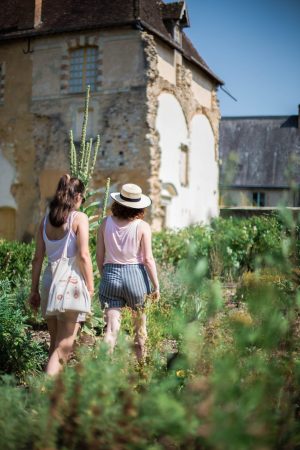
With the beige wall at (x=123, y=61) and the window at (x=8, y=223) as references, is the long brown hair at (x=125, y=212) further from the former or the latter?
the window at (x=8, y=223)

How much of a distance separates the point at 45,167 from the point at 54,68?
10.8 feet

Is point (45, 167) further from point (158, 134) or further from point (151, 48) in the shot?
point (151, 48)

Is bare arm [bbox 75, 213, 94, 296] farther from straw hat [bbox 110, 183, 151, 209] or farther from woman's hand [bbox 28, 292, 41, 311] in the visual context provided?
straw hat [bbox 110, 183, 151, 209]

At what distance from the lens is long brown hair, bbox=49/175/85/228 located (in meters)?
4.26

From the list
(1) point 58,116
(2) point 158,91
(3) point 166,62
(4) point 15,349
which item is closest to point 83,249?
(4) point 15,349

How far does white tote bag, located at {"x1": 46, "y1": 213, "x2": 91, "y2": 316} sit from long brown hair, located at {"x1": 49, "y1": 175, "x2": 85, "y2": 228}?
0.10m

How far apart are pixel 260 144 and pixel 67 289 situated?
33846 mm

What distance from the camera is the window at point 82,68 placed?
18406 millimetres

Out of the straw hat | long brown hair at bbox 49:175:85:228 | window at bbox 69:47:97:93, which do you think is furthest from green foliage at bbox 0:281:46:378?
window at bbox 69:47:97:93

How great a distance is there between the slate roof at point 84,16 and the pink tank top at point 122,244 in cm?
1379

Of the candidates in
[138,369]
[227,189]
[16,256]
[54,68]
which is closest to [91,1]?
[54,68]

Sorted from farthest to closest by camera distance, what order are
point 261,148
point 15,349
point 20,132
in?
point 261,148, point 20,132, point 15,349

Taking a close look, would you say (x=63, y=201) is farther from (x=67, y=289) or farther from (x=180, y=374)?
(x=180, y=374)

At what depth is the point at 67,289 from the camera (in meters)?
4.23
